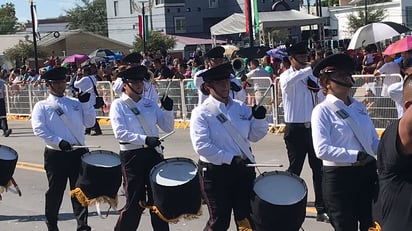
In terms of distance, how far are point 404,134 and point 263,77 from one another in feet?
38.6

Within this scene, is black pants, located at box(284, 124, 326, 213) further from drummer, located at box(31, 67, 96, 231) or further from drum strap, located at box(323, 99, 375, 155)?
drum strap, located at box(323, 99, 375, 155)

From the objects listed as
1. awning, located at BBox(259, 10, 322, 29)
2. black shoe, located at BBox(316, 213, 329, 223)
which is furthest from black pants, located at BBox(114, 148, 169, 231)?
awning, located at BBox(259, 10, 322, 29)

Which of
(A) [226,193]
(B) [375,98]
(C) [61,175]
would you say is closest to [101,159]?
(C) [61,175]

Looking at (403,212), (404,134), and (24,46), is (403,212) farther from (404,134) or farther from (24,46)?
(24,46)

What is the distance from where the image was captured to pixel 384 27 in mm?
16266

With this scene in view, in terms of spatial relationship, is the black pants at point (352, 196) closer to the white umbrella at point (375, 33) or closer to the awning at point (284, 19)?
the white umbrella at point (375, 33)

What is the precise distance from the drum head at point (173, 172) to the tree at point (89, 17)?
9250 centimetres

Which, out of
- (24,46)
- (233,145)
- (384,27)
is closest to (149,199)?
(233,145)

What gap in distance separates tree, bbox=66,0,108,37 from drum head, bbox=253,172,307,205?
9337 centimetres

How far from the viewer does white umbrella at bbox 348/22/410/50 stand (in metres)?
16.0

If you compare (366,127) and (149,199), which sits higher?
(366,127)

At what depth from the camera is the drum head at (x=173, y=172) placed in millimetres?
6499

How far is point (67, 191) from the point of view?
10.9 m

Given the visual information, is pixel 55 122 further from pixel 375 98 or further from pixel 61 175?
pixel 375 98
